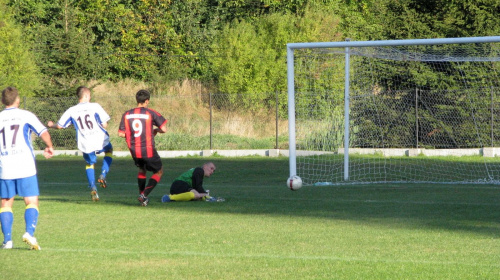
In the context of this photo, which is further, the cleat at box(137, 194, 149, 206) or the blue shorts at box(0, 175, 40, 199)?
the cleat at box(137, 194, 149, 206)

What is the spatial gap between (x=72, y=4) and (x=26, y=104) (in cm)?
1441

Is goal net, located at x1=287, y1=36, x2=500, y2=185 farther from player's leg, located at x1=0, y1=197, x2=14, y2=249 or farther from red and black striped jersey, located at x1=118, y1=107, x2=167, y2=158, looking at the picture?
player's leg, located at x1=0, y1=197, x2=14, y2=249

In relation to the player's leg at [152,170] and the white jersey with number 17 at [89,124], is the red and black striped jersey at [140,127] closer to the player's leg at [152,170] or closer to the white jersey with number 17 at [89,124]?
the player's leg at [152,170]

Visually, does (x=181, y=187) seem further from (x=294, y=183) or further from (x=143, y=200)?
(x=294, y=183)

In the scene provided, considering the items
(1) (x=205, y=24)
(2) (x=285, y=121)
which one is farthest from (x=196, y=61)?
(2) (x=285, y=121)

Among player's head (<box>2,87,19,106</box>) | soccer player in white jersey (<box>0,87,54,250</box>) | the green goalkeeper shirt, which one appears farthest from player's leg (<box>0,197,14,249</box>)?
the green goalkeeper shirt

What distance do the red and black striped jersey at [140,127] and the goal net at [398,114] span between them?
5.38 m

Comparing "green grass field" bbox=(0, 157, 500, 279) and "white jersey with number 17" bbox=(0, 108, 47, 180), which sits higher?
"white jersey with number 17" bbox=(0, 108, 47, 180)

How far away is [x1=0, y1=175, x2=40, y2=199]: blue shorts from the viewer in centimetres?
718

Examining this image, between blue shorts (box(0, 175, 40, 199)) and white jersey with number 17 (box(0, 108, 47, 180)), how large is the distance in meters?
0.06

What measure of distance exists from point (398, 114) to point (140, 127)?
49.7 ft

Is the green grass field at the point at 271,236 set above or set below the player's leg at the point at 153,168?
below

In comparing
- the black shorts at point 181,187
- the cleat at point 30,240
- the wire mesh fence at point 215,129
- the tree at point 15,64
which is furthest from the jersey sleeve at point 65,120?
the tree at point 15,64

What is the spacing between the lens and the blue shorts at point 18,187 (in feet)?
23.5
